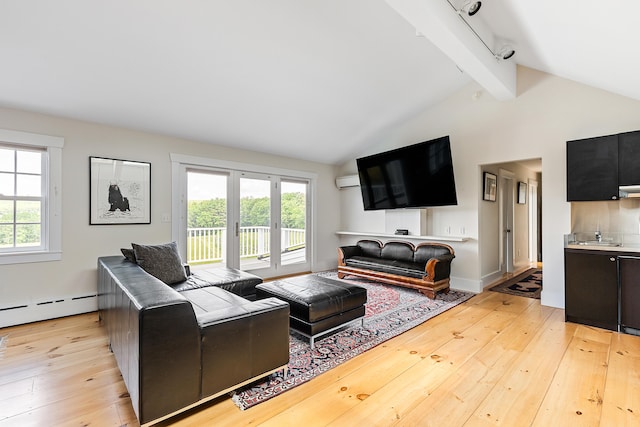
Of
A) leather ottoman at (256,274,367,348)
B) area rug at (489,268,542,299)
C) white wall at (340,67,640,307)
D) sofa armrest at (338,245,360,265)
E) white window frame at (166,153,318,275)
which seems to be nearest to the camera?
leather ottoman at (256,274,367,348)

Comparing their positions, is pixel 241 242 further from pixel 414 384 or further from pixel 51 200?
pixel 414 384

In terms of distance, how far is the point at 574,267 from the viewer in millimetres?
3127

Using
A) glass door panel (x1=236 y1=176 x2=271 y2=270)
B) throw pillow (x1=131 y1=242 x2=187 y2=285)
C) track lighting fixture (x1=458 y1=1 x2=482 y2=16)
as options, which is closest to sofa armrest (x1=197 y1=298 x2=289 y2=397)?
throw pillow (x1=131 y1=242 x2=187 y2=285)

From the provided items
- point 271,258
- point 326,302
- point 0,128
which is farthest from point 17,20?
point 271,258

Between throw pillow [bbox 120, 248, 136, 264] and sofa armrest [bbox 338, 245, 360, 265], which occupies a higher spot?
throw pillow [bbox 120, 248, 136, 264]

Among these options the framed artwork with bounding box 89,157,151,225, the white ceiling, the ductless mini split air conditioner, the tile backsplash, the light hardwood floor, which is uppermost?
the white ceiling

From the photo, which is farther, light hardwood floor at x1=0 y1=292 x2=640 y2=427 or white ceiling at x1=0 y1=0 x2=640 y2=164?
white ceiling at x1=0 y1=0 x2=640 y2=164

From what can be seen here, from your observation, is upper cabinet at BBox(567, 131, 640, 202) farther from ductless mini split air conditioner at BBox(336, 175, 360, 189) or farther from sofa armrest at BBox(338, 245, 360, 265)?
ductless mini split air conditioner at BBox(336, 175, 360, 189)

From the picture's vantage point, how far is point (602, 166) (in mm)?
3094

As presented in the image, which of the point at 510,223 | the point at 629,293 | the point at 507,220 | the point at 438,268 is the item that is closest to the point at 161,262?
the point at 438,268

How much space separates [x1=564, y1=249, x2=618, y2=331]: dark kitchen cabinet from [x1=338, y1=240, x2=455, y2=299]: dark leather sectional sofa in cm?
134

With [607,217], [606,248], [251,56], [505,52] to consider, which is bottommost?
[606,248]

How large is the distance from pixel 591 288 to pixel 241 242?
448cm

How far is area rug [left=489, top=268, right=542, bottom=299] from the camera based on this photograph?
4.26m
